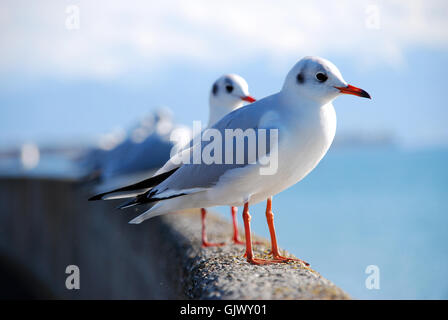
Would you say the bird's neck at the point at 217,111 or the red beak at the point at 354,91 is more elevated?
the bird's neck at the point at 217,111

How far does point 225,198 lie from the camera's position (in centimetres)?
337

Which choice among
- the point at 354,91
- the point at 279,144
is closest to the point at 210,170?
the point at 279,144

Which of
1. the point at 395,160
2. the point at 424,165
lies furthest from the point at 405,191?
the point at 395,160

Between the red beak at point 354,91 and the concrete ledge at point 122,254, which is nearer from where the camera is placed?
the concrete ledge at point 122,254

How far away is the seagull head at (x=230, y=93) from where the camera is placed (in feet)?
16.1

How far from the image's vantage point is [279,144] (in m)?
3.12

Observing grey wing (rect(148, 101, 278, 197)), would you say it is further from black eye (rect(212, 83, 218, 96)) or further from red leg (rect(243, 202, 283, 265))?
black eye (rect(212, 83, 218, 96))

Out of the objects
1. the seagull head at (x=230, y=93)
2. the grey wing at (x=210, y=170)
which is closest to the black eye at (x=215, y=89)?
the seagull head at (x=230, y=93)

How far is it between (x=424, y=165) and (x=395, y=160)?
6.48m

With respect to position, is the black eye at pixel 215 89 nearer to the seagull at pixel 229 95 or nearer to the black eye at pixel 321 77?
the seagull at pixel 229 95

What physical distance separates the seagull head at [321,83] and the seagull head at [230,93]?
1.66 meters

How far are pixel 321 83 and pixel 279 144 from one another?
468 mm

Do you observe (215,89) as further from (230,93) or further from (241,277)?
(241,277)
